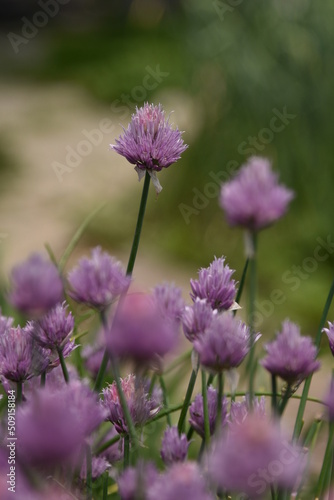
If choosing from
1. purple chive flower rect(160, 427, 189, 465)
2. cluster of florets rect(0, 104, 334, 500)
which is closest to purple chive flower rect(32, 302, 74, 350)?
cluster of florets rect(0, 104, 334, 500)

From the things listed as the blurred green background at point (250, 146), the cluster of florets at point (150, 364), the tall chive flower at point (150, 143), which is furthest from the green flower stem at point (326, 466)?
the blurred green background at point (250, 146)

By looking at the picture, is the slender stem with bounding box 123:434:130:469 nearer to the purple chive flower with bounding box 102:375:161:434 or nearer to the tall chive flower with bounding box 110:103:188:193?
the purple chive flower with bounding box 102:375:161:434

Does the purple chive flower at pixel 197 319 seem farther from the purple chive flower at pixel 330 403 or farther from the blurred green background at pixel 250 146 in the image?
the blurred green background at pixel 250 146

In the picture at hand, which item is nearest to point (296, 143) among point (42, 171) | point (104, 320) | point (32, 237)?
point (32, 237)

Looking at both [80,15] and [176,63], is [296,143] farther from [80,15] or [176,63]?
[80,15]

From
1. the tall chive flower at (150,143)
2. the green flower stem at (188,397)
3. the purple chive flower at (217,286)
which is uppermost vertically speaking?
the tall chive flower at (150,143)

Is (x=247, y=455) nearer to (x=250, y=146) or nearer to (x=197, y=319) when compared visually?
(x=197, y=319)

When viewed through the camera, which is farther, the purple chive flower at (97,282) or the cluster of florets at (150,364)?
the purple chive flower at (97,282)
